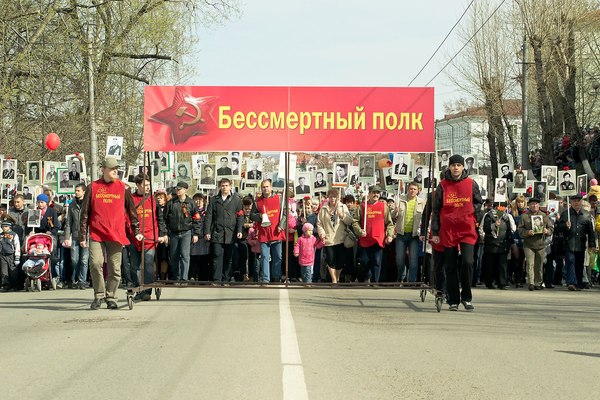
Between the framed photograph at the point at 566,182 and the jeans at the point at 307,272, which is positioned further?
the framed photograph at the point at 566,182

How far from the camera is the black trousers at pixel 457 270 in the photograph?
1436 cm

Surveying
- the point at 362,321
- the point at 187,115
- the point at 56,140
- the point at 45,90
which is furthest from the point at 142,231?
the point at 45,90

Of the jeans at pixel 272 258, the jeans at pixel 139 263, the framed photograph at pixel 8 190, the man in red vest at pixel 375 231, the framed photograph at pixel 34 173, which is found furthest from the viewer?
the framed photograph at pixel 8 190

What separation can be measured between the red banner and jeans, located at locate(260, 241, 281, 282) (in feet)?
12.6

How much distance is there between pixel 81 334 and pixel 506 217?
12.4m

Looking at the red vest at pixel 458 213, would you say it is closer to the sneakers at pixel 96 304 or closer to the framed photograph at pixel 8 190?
the sneakers at pixel 96 304

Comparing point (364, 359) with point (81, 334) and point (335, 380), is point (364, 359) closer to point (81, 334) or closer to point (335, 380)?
point (335, 380)

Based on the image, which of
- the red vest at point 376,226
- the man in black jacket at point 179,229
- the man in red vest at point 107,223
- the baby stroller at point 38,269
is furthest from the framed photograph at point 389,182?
the man in red vest at point 107,223

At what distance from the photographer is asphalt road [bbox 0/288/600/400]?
7750 millimetres

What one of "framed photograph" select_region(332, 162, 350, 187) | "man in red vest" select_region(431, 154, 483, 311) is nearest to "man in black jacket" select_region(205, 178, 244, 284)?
"framed photograph" select_region(332, 162, 350, 187)

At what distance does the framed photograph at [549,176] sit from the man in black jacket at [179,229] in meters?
13.3

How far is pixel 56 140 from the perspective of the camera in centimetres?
2809

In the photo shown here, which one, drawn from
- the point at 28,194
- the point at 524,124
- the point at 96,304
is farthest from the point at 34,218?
the point at 524,124

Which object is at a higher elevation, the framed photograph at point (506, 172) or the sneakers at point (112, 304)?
the framed photograph at point (506, 172)
